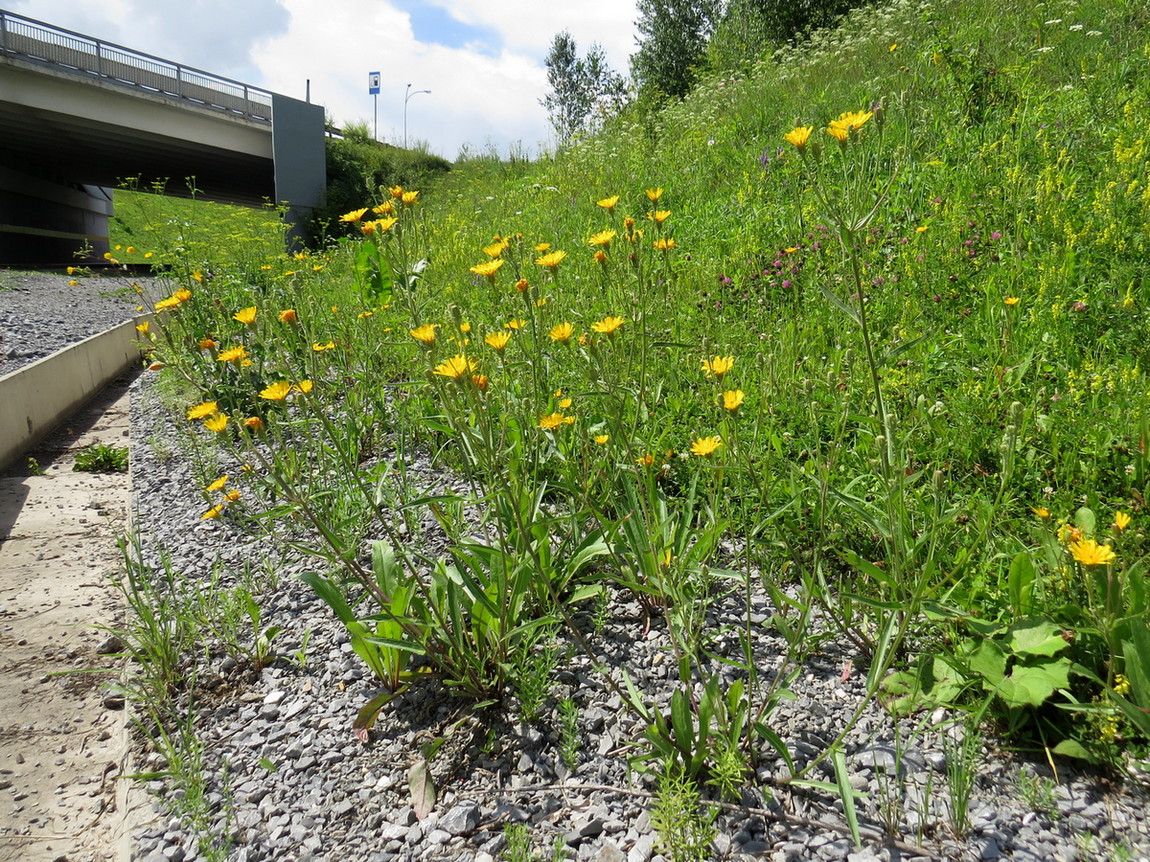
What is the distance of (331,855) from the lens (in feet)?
4.58

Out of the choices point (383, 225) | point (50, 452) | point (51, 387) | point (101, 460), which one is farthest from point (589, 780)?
point (51, 387)

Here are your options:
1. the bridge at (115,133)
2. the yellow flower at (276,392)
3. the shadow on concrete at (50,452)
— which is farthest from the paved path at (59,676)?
the bridge at (115,133)

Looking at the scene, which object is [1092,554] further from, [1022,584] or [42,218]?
[42,218]

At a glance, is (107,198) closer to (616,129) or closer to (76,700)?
(616,129)

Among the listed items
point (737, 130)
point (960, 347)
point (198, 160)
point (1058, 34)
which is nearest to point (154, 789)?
point (960, 347)

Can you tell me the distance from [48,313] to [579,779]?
1001cm

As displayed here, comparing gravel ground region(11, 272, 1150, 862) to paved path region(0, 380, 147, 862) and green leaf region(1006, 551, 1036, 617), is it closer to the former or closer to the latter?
paved path region(0, 380, 147, 862)

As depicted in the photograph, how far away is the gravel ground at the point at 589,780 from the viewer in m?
1.26

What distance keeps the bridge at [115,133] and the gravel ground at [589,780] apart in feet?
47.4

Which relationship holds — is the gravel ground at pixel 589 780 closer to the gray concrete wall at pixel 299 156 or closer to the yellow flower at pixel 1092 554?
the yellow flower at pixel 1092 554

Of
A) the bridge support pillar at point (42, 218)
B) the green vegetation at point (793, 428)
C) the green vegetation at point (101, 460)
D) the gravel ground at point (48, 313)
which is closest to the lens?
→ the green vegetation at point (793, 428)

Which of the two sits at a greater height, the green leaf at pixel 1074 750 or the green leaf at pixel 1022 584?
the green leaf at pixel 1022 584

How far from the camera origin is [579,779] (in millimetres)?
1504

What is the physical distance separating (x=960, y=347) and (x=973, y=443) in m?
0.66
